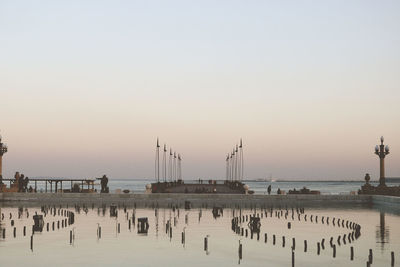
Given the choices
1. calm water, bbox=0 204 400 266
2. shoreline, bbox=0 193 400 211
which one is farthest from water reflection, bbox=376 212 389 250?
shoreline, bbox=0 193 400 211

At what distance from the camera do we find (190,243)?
3928 centimetres

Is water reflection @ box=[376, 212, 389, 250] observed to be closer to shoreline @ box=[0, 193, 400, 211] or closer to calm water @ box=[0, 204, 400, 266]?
calm water @ box=[0, 204, 400, 266]

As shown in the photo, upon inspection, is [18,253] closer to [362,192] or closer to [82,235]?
[82,235]

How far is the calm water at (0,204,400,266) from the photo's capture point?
106 ft

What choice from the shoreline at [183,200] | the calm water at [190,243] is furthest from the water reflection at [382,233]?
the shoreline at [183,200]

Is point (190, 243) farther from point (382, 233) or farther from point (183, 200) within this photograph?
point (183, 200)

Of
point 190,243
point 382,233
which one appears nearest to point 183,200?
point 382,233

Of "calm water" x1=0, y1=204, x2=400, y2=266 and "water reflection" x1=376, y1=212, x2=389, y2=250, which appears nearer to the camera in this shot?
"calm water" x1=0, y1=204, x2=400, y2=266

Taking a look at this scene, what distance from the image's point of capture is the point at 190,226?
49125 mm

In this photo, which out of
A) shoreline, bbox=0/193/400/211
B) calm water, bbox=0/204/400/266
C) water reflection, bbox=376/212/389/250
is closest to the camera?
calm water, bbox=0/204/400/266

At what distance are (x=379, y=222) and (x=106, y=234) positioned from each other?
74.0 ft

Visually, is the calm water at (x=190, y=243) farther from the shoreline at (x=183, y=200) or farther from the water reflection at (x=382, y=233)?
the shoreline at (x=183, y=200)

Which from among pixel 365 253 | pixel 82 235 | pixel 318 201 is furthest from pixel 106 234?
pixel 318 201

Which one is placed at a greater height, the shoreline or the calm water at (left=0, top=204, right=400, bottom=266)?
the shoreline
